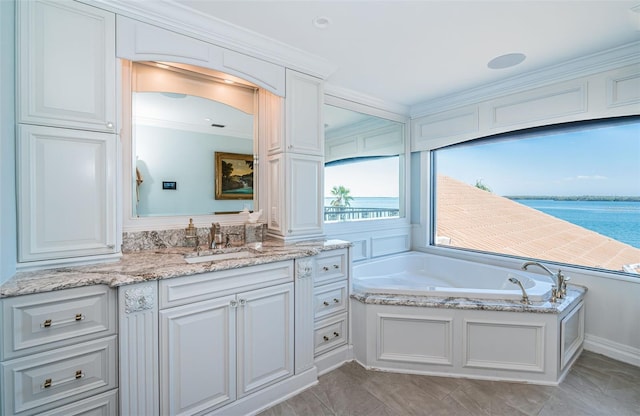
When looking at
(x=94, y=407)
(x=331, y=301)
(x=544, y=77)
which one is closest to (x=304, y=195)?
(x=331, y=301)

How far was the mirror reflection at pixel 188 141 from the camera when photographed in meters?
2.00

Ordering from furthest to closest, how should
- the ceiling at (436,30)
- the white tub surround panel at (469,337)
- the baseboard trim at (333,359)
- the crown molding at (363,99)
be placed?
1. the crown molding at (363,99)
2. the baseboard trim at (333,359)
3. the white tub surround panel at (469,337)
4. the ceiling at (436,30)

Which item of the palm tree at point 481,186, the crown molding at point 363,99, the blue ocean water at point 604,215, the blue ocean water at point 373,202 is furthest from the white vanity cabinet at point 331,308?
the blue ocean water at point 604,215

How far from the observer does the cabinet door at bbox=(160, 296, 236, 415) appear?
152 cm

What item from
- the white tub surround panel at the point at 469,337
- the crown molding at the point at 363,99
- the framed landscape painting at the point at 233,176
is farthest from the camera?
the crown molding at the point at 363,99

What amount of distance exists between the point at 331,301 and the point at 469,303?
104cm

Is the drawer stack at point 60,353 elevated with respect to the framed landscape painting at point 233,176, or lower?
lower

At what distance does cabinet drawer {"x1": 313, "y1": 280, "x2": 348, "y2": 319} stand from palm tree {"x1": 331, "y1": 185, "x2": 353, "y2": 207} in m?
1.06

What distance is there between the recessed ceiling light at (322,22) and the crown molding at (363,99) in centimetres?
96

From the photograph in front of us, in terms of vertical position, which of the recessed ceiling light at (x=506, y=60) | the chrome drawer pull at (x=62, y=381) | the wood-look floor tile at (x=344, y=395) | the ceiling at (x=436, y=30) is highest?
the recessed ceiling light at (x=506, y=60)

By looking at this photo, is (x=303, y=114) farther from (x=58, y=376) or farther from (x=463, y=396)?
(x=463, y=396)

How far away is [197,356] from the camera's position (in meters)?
1.61

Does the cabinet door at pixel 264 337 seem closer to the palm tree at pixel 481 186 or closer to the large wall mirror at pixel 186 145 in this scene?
the large wall mirror at pixel 186 145

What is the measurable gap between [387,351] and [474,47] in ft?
8.26
